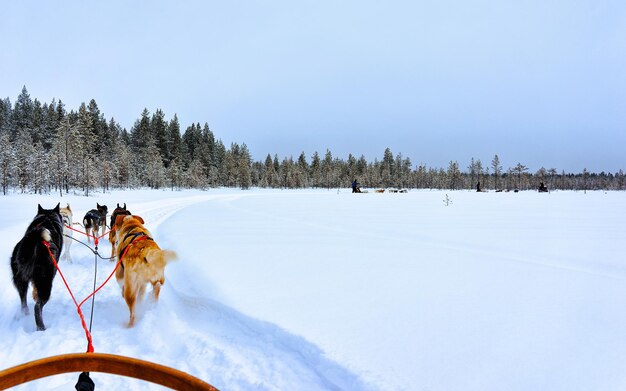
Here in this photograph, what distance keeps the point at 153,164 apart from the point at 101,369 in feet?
217

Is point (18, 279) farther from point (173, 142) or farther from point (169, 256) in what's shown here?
point (173, 142)

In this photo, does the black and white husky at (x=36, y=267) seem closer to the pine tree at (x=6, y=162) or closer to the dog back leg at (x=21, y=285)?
the dog back leg at (x=21, y=285)

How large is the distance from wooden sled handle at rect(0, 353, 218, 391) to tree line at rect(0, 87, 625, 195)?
4731cm

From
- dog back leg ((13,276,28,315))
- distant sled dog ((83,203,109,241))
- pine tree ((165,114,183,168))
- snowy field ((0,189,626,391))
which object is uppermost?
pine tree ((165,114,183,168))

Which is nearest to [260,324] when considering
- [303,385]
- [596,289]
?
[303,385]

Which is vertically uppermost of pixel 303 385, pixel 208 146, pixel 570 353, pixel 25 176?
pixel 208 146

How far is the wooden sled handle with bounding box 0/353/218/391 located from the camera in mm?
1353

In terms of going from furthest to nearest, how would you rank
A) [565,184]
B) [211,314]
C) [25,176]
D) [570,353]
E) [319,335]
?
[565,184] < [25,176] < [211,314] < [319,335] < [570,353]

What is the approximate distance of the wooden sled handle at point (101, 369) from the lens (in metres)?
1.35

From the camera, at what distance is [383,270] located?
5.70m

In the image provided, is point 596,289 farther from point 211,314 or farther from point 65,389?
point 65,389

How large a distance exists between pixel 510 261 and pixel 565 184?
164m

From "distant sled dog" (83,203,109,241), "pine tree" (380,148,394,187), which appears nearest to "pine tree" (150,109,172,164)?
"pine tree" (380,148,394,187)

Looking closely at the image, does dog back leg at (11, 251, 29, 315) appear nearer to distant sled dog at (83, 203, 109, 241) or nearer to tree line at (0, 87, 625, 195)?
distant sled dog at (83, 203, 109, 241)
